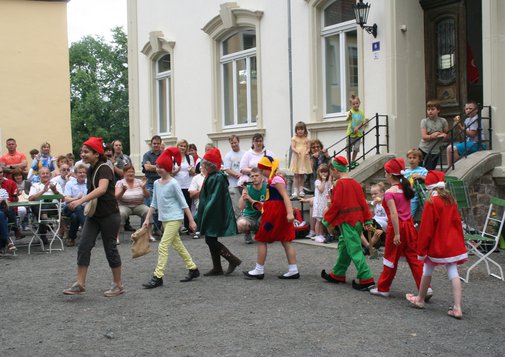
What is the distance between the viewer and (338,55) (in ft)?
49.5

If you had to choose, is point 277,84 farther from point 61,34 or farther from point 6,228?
point 61,34

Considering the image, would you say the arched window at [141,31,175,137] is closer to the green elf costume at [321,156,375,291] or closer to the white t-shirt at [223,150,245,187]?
the white t-shirt at [223,150,245,187]

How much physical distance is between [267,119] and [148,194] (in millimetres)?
4239

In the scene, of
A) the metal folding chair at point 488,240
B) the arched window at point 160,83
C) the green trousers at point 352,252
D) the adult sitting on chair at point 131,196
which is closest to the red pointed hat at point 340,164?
the green trousers at point 352,252

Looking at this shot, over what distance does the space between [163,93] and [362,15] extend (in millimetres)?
9206

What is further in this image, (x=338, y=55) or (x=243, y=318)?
(x=338, y=55)

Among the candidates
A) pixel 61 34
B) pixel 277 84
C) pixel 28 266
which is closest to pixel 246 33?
pixel 277 84

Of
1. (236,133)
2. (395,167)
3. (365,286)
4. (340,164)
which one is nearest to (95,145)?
(340,164)

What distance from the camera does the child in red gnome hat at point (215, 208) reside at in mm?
9367

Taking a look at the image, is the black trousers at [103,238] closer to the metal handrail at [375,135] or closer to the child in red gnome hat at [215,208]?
the child in red gnome hat at [215,208]

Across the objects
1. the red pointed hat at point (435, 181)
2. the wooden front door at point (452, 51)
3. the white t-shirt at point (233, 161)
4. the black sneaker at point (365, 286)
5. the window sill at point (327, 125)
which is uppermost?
the wooden front door at point (452, 51)

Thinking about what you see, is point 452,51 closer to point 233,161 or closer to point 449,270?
point 233,161

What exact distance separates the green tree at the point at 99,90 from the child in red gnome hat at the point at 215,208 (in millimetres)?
57593

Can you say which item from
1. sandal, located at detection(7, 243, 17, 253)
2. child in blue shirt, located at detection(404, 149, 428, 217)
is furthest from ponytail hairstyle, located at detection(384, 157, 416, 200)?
sandal, located at detection(7, 243, 17, 253)
